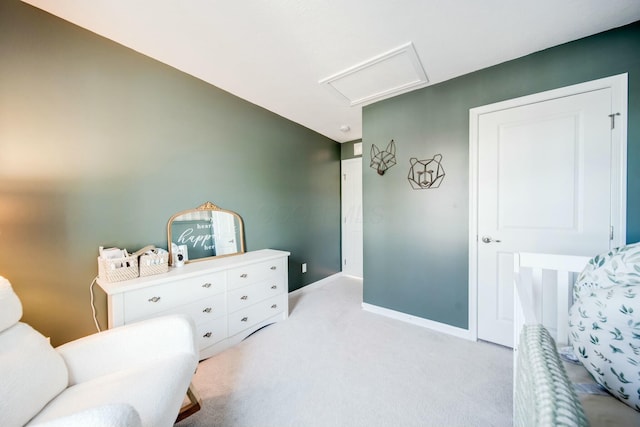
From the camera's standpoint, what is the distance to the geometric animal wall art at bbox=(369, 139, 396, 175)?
2.45 metres

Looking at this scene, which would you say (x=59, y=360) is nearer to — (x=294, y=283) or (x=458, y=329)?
(x=294, y=283)

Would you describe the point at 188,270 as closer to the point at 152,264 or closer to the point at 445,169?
the point at 152,264

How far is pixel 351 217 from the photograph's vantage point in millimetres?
3873

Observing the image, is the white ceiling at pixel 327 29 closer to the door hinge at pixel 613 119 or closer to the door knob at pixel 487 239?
the door hinge at pixel 613 119

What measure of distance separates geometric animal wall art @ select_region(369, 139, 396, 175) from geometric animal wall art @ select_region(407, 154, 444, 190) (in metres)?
0.22

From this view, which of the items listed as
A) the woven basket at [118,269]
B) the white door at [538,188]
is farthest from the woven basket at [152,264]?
the white door at [538,188]

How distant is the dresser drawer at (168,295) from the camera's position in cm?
142

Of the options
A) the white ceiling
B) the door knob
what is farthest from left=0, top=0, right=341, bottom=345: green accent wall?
the door knob

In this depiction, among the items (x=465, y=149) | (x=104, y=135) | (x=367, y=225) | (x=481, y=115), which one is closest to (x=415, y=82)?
(x=481, y=115)

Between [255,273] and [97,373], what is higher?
[255,273]

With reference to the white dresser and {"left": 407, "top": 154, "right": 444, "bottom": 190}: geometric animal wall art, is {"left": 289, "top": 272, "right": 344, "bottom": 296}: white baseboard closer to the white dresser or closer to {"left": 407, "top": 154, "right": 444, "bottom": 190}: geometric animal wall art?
the white dresser

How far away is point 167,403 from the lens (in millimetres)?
900

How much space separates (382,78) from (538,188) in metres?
1.59

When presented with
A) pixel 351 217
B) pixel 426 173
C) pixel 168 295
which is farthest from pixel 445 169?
pixel 168 295
